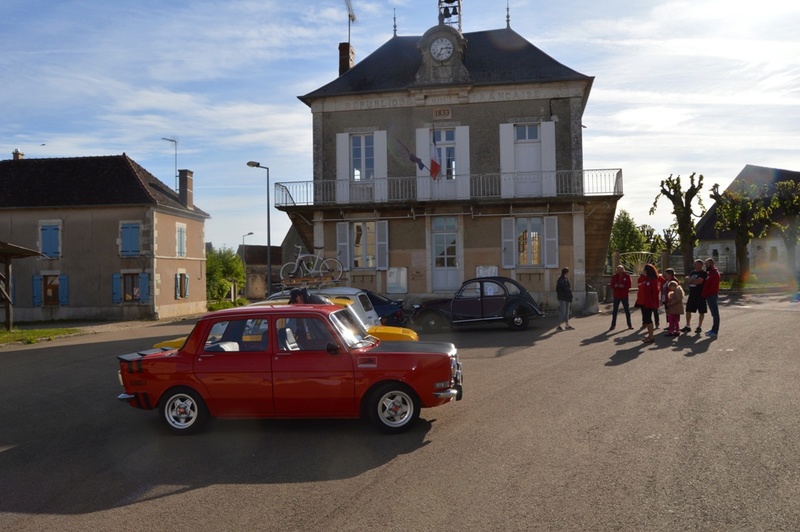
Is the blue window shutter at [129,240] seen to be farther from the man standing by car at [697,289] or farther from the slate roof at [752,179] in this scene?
the slate roof at [752,179]

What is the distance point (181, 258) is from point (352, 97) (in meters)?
16.2

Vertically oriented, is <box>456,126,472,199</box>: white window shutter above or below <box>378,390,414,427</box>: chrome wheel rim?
above

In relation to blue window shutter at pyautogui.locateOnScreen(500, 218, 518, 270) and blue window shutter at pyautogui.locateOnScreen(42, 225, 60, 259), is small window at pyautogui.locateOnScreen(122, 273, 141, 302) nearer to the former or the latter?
blue window shutter at pyautogui.locateOnScreen(42, 225, 60, 259)

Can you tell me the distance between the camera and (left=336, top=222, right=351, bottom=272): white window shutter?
25.7m

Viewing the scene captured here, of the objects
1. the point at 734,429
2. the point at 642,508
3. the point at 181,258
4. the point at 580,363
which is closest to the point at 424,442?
the point at 642,508

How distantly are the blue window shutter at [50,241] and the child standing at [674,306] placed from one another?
2970cm

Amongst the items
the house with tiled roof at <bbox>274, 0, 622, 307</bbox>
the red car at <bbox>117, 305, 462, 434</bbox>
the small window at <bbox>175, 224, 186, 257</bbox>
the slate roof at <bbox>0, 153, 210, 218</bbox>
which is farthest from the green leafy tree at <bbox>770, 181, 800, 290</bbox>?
the red car at <bbox>117, 305, 462, 434</bbox>

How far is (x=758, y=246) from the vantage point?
59719 millimetres

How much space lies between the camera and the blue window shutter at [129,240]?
33875 millimetres

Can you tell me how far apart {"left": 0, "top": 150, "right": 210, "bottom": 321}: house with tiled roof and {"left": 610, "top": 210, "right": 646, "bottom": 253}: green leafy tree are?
47.0m

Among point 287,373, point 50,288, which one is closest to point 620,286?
point 287,373

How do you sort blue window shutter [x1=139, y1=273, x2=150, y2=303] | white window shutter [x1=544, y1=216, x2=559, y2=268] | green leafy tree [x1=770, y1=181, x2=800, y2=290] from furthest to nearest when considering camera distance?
1. green leafy tree [x1=770, y1=181, x2=800, y2=290]
2. blue window shutter [x1=139, y1=273, x2=150, y2=303]
3. white window shutter [x1=544, y1=216, x2=559, y2=268]

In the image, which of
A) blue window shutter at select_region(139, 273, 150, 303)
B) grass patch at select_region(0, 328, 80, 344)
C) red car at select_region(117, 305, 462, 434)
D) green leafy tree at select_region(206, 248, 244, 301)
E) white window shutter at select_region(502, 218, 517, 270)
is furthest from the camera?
green leafy tree at select_region(206, 248, 244, 301)

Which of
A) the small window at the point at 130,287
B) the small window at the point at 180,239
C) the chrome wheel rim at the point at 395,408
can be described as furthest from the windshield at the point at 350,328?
the small window at the point at 180,239
